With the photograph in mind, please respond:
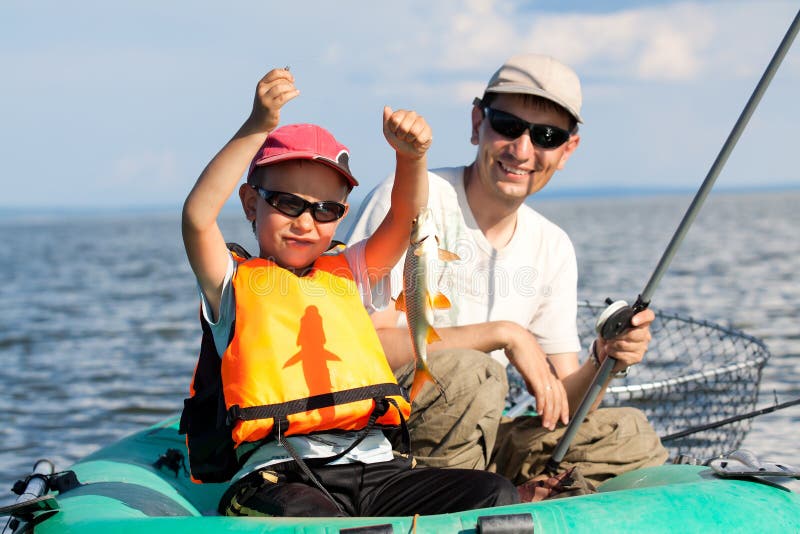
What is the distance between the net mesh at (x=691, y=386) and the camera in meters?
5.44

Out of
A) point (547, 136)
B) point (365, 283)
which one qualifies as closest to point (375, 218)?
point (365, 283)

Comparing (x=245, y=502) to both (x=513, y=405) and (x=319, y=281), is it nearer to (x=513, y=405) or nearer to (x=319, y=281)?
(x=319, y=281)

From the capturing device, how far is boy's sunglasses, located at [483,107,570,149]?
4555 mm

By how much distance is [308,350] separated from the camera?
353 cm

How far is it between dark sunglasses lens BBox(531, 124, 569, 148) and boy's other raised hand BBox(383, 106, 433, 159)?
1353 mm

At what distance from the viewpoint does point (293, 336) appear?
3.53 meters

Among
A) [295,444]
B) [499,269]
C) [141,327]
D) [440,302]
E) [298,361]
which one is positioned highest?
[499,269]

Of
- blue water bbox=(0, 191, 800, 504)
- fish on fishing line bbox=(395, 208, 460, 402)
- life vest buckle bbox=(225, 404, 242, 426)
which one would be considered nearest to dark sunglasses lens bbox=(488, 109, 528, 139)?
blue water bbox=(0, 191, 800, 504)

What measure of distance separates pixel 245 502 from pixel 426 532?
735 millimetres

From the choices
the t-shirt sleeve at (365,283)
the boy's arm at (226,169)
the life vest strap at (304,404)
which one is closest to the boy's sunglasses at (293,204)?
the boy's arm at (226,169)

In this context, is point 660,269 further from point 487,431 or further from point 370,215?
point 370,215

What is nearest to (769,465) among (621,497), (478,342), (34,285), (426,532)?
(621,497)

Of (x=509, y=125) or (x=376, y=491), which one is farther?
(x=509, y=125)

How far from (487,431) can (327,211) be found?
1.16 m
